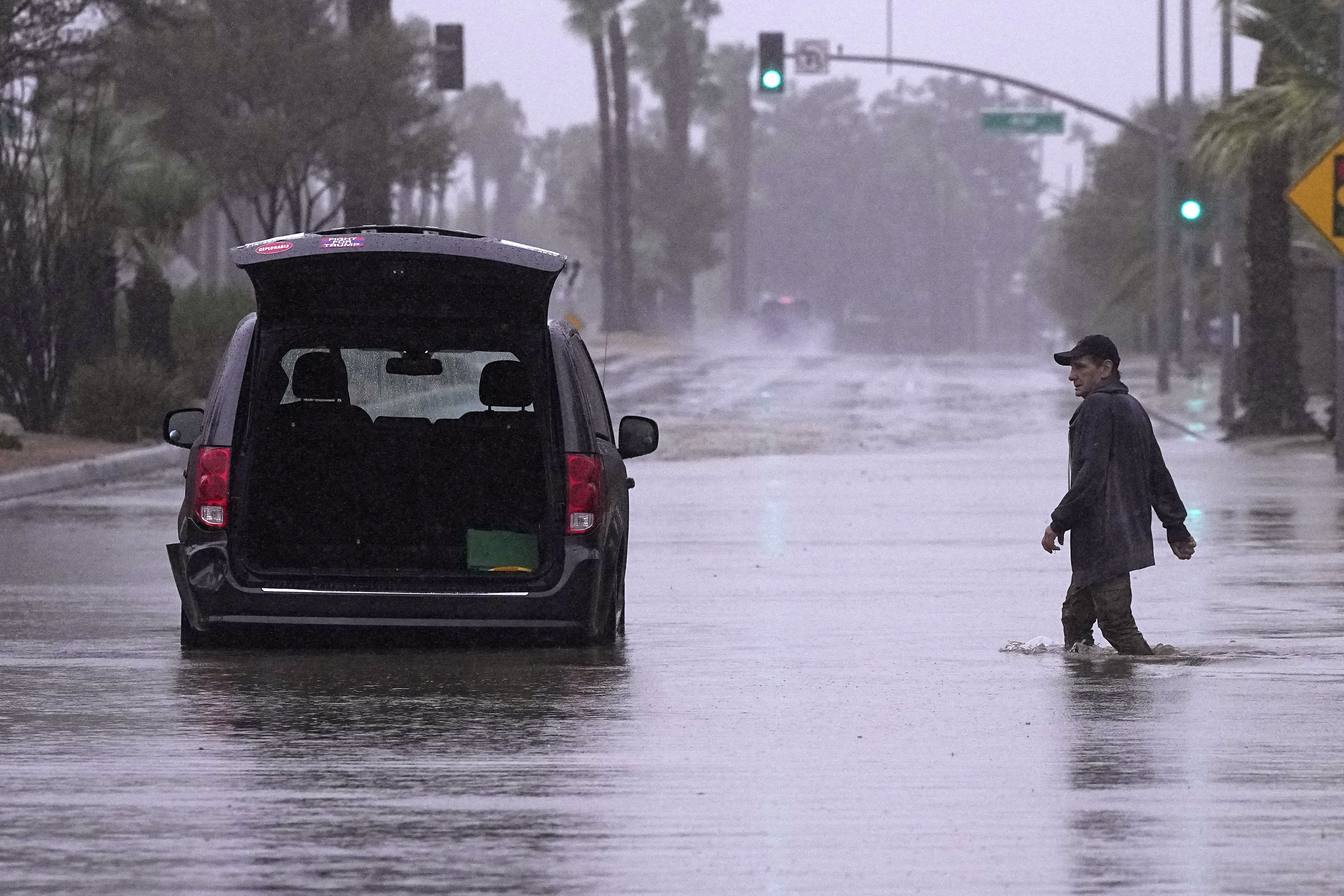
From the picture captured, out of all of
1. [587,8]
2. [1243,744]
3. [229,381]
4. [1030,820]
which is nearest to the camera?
[1030,820]

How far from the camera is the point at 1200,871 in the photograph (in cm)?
737

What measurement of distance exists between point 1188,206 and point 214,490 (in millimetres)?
34228

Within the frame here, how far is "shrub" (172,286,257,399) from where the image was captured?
121ft

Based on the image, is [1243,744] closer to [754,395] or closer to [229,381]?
[229,381]

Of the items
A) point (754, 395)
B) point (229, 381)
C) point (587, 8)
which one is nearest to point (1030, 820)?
point (229, 381)

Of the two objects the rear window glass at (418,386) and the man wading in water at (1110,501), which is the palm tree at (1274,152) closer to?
the rear window glass at (418,386)

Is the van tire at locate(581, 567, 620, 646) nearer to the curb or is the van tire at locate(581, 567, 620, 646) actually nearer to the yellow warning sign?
the curb

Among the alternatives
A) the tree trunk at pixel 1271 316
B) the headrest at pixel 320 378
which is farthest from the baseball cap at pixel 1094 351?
the tree trunk at pixel 1271 316

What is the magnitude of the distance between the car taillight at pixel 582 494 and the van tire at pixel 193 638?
175cm

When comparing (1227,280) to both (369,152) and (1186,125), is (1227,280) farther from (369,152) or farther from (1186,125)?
(369,152)

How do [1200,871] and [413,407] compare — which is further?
[413,407]

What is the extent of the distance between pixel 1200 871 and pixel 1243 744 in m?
2.42

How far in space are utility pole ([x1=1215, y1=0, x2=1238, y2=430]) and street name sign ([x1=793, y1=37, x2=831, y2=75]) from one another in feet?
31.2

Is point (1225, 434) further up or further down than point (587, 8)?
further down
